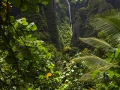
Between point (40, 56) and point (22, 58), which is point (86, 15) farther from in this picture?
point (22, 58)

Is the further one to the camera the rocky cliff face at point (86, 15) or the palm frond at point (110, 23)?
the rocky cliff face at point (86, 15)

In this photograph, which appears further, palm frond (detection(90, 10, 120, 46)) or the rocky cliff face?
the rocky cliff face

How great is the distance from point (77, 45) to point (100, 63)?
19.5 metres

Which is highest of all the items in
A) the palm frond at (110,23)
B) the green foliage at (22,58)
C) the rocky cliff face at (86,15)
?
the green foliage at (22,58)

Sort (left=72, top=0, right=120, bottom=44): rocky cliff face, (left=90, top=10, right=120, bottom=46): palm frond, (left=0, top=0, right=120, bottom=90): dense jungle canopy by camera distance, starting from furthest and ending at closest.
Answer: (left=72, top=0, right=120, bottom=44): rocky cliff face
(left=90, top=10, right=120, bottom=46): palm frond
(left=0, top=0, right=120, bottom=90): dense jungle canopy

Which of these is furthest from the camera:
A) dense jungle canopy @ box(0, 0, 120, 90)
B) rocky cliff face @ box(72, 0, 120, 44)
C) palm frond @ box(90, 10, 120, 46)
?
rocky cliff face @ box(72, 0, 120, 44)

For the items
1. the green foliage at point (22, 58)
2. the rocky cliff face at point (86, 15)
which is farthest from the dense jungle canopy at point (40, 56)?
the rocky cliff face at point (86, 15)

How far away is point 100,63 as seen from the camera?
21.0 ft

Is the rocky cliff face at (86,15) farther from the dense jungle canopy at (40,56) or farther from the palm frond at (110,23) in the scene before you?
the palm frond at (110,23)

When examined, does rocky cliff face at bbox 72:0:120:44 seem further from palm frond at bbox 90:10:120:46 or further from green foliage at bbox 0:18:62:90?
green foliage at bbox 0:18:62:90

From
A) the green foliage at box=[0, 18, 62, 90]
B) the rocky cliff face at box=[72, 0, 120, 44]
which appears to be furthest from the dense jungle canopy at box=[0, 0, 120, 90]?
the rocky cliff face at box=[72, 0, 120, 44]

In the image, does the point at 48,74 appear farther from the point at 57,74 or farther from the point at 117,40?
the point at 117,40

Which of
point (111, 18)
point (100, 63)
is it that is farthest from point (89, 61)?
point (111, 18)

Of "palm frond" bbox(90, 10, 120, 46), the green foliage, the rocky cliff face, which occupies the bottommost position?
the rocky cliff face
